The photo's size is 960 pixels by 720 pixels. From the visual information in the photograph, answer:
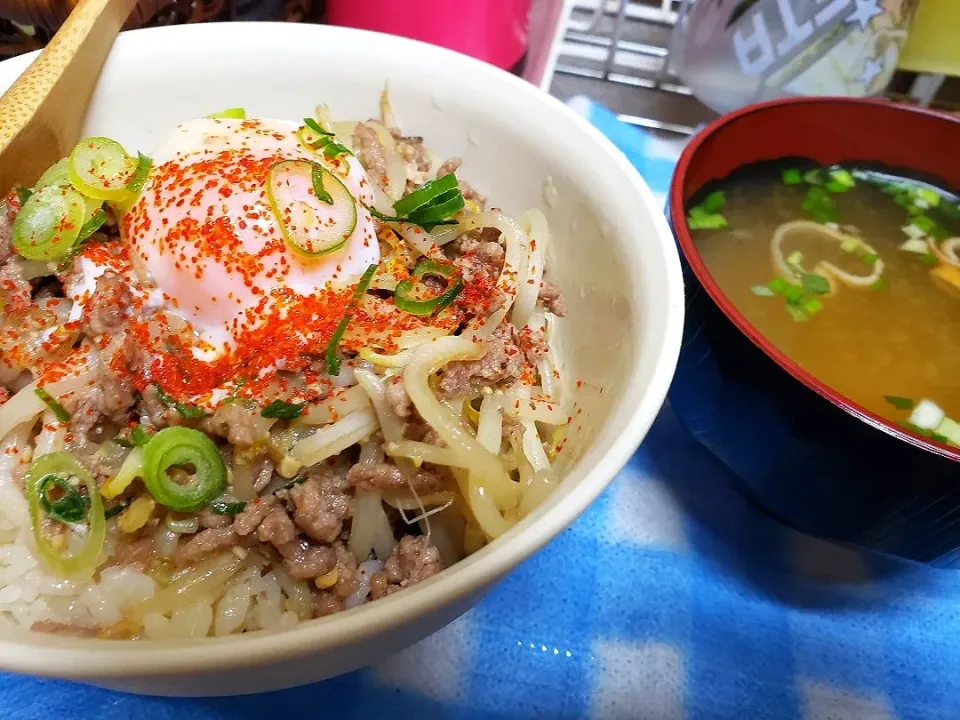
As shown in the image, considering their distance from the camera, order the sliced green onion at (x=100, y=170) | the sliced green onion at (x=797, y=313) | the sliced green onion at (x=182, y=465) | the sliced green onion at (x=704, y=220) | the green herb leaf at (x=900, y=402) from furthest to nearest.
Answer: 1. the sliced green onion at (x=704, y=220)
2. the sliced green onion at (x=797, y=313)
3. the green herb leaf at (x=900, y=402)
4. the sliced green onion at (x=100, y=170)
5. the sliced green onion at (x=182, y=465)

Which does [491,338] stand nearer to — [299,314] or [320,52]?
[299,314]

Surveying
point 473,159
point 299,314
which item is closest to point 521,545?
point 299,314

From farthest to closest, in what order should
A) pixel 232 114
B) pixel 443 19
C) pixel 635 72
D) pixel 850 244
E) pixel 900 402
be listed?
pixel 635 72
pixel 443 19
pixel 850 244
pixel 900 402
pixel 232 114

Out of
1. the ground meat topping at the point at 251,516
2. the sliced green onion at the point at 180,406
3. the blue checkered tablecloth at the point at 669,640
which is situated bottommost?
the blue checkered tablecloth at the point at 669,640

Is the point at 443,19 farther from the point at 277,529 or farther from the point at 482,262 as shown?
the point at 277,529

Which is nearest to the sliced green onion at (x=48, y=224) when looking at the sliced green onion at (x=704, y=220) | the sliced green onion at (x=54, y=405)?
the sliced green onion at (x=54, y=405)

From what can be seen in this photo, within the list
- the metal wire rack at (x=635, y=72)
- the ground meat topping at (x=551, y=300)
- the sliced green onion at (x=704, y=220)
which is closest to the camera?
the ground meat topping at (x=551, y=300)

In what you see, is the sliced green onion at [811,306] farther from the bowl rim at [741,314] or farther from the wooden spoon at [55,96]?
the wooden spoon at [55,96]

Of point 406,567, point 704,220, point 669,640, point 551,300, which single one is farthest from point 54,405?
point 704,220
